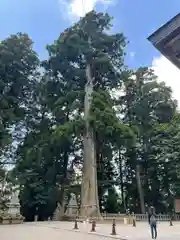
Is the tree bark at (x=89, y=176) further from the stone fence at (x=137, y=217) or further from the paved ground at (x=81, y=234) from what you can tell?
the paved ground at (x=81, y=234)

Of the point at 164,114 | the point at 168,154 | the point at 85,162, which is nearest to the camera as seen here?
the point at 85,162

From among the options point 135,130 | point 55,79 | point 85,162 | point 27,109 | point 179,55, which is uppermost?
point 55,79

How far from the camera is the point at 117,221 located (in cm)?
2297

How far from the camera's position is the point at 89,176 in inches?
1019

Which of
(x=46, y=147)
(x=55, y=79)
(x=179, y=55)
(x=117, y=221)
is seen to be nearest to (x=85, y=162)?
Answer: (x=46, y=147)

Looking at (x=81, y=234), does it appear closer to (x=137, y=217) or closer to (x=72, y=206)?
(x=137, y=217)

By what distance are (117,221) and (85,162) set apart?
5584mm

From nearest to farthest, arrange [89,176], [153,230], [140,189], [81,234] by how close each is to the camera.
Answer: [153,230], [81,234], [89,176], [140,189]

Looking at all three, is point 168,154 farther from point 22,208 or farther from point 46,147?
point 22,208

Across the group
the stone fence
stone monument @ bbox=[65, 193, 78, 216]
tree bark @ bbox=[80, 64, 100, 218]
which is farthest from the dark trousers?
stone monument @ bbox=[65, 193, 78, 216]

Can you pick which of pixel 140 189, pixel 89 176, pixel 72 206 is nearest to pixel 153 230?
pixel 89 176

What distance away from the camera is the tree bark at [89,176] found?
2451 centimetres

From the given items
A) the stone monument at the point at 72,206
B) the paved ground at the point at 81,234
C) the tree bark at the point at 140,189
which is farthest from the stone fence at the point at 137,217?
the paved ground at the point at 81,234

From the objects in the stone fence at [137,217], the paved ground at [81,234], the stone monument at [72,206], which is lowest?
the paved ground at [81,234]
